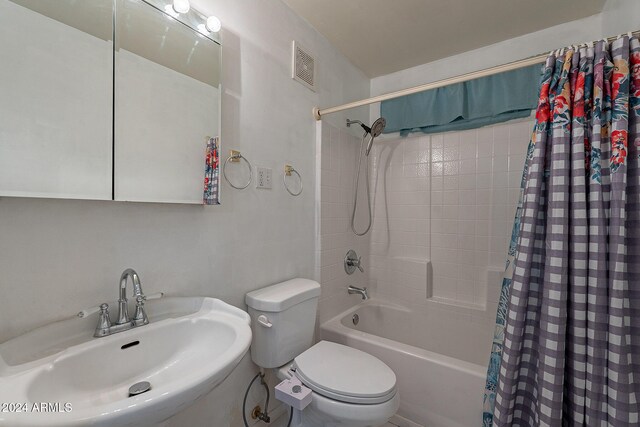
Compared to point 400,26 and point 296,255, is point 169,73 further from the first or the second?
point 400,26

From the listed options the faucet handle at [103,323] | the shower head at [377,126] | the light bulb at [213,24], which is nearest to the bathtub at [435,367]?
the faucet handle at [103,323]

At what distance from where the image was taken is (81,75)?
2.80 feet

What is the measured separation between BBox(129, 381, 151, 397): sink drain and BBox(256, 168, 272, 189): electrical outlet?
91 cm

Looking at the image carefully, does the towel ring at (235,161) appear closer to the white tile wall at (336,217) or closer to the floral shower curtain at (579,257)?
the white tile wall at (336,217)

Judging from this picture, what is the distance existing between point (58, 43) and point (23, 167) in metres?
0.38

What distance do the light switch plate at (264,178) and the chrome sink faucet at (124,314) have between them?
2.31 feet

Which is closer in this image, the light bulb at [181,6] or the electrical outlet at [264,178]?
the light bulb at [181,6]

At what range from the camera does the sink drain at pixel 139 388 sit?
80 centimetres

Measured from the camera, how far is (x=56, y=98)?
31.7 inches

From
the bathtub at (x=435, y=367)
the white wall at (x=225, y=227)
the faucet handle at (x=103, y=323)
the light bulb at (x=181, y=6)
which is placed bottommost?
the bathtub at (x=435, y=367)

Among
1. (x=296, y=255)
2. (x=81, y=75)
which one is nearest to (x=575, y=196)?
(x=296, y=255)

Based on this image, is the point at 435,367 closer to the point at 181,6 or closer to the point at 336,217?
the point at 336,217

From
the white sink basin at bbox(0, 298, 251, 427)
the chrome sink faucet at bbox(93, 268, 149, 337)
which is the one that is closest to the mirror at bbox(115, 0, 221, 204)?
the chrome sink faucet at bbox(93, 268, 149, 337)

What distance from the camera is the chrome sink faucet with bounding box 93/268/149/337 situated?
86 centimetres
